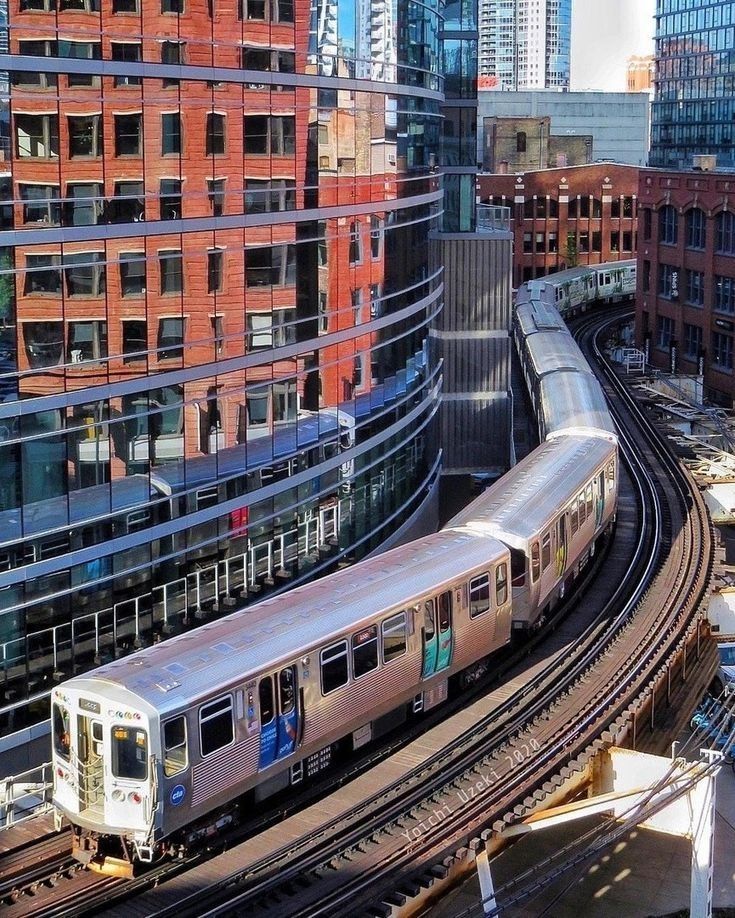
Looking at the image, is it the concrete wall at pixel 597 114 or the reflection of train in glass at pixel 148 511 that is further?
the concrete wall at pixel 597 114

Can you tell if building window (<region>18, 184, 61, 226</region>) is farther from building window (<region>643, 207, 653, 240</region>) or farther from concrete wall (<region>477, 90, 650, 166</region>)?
concrete wall (<region>477, 90, 650, 166</region>)

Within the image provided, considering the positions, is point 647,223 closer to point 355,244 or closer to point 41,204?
point 355,244

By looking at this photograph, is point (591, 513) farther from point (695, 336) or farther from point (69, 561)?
point (695, 336)

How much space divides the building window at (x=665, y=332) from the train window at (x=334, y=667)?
→ 155 feet

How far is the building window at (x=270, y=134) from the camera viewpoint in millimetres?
24281

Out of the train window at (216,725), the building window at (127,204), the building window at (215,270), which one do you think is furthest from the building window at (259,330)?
the train window at (216,725)

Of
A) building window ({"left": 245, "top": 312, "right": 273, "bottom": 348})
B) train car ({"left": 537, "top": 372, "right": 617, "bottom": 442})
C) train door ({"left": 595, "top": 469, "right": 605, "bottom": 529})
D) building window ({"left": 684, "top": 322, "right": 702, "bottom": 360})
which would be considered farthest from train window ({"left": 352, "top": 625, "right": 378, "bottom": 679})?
building window ({"left": 684, "top": 322, "right": 702, "bottom": 360})

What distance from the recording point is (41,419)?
69.2 ft

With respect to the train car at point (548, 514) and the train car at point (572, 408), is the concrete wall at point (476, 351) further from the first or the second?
the train car at point (548, 514)

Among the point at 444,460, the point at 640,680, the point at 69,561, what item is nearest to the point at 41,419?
the point at 69,561

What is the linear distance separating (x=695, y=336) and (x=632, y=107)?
225 ft

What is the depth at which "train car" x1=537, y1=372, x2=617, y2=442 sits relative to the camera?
34.6 m

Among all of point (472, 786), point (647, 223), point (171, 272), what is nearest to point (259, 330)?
point (171, 272)

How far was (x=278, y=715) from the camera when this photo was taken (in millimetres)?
18562
